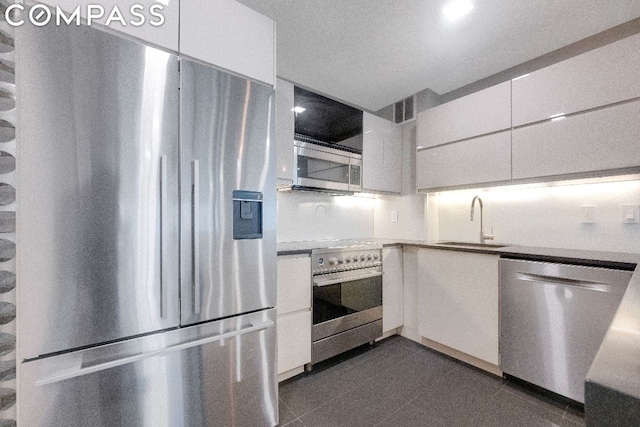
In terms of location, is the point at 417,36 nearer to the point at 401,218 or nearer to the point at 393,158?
the point at 393,158

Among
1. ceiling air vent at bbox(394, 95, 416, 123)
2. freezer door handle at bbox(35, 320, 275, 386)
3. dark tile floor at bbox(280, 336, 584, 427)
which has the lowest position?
dark tile floor at bbox(280, 336, 584, 427)

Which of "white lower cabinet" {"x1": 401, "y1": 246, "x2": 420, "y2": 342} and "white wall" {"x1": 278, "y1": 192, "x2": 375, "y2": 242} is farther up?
"white wall" {"x1": 278, "y1": 192, "x2": 375, "y2": 242}

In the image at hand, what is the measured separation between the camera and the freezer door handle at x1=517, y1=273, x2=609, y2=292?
1.52 meters

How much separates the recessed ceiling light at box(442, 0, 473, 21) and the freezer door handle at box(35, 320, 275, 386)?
Result: 2199 millimetres

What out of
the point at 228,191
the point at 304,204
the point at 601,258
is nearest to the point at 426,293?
the point at 601,258

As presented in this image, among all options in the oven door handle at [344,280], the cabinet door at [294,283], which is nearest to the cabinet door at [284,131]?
the cabinet door at [294,283]

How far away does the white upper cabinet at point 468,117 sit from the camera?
209 cm

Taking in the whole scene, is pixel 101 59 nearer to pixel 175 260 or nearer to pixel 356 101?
pixel 175 260

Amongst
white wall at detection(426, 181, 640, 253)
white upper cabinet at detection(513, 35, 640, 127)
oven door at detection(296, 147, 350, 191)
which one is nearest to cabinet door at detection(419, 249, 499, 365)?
white wall at detection(426, 181, 640, 253)

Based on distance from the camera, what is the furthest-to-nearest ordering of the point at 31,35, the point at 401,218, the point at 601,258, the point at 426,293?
the point at 401,218 → the point at 426,293 → the point at 601,258 → the point at 31,35

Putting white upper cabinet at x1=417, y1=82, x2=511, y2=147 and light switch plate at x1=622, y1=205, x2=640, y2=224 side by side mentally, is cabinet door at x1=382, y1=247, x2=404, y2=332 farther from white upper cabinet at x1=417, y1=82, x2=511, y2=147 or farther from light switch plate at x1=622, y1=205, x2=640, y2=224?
light switch plate at x1=622, y1=205, x2=640, y2=224

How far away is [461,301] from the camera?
Answer: 214 centimetres

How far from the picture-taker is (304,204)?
105 inches

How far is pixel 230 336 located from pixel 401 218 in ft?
7.30
